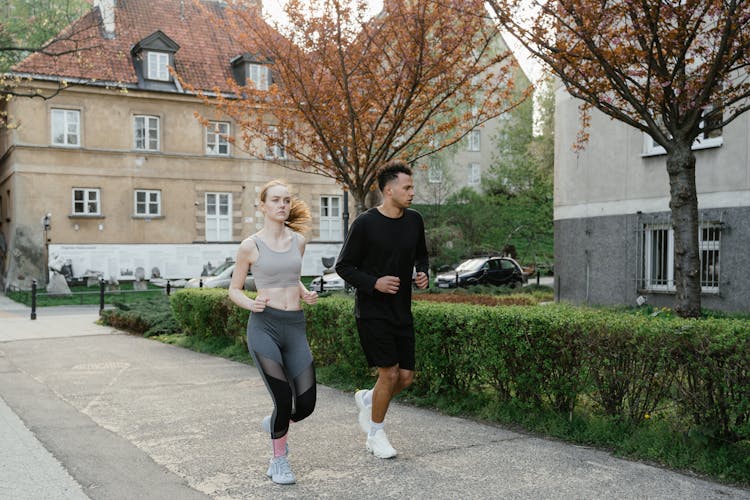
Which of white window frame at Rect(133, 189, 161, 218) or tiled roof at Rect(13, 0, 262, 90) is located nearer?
tiled roof at Rect(13, 0, 262, 90)

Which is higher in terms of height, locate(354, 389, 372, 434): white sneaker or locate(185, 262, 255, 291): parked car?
locate(354, 389, 372, 434): white sneaker

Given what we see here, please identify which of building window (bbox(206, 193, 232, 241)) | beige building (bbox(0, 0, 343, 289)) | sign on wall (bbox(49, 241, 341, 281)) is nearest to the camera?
beige building (bbox(0, 0, 343, 289))

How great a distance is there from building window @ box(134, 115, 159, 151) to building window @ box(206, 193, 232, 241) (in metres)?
3.29

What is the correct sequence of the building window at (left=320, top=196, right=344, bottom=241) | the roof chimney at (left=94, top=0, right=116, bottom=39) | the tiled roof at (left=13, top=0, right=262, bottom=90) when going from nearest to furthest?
the tiled roof at (left=13, top=0, right=262, bottom=90), the roof chimney at (left=94, top=0, right=116, bottom=39), the building window at (left=320, top=196, right=344, bottom=241)

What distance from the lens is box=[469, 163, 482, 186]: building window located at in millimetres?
60500

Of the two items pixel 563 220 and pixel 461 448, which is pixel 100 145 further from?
pixel 461 448

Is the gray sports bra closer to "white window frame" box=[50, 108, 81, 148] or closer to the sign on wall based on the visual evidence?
the sign on wall

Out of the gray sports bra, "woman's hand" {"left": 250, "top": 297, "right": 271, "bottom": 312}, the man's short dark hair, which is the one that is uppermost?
the man's short dark hair

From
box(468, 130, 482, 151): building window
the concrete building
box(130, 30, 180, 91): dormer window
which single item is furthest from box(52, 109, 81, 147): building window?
box(468, 130, 482, 151): building window

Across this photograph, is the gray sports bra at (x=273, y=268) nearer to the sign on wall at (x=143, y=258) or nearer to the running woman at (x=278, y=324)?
the running woman at (x=278, y=324)

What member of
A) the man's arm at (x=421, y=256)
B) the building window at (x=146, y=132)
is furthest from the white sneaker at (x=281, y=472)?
the building window at (x=146, y=132)

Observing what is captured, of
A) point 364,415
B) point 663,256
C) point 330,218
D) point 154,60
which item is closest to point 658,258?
point 663,256

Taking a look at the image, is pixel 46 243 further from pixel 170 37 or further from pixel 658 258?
pixel 658 258

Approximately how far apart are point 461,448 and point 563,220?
12.9 metres
